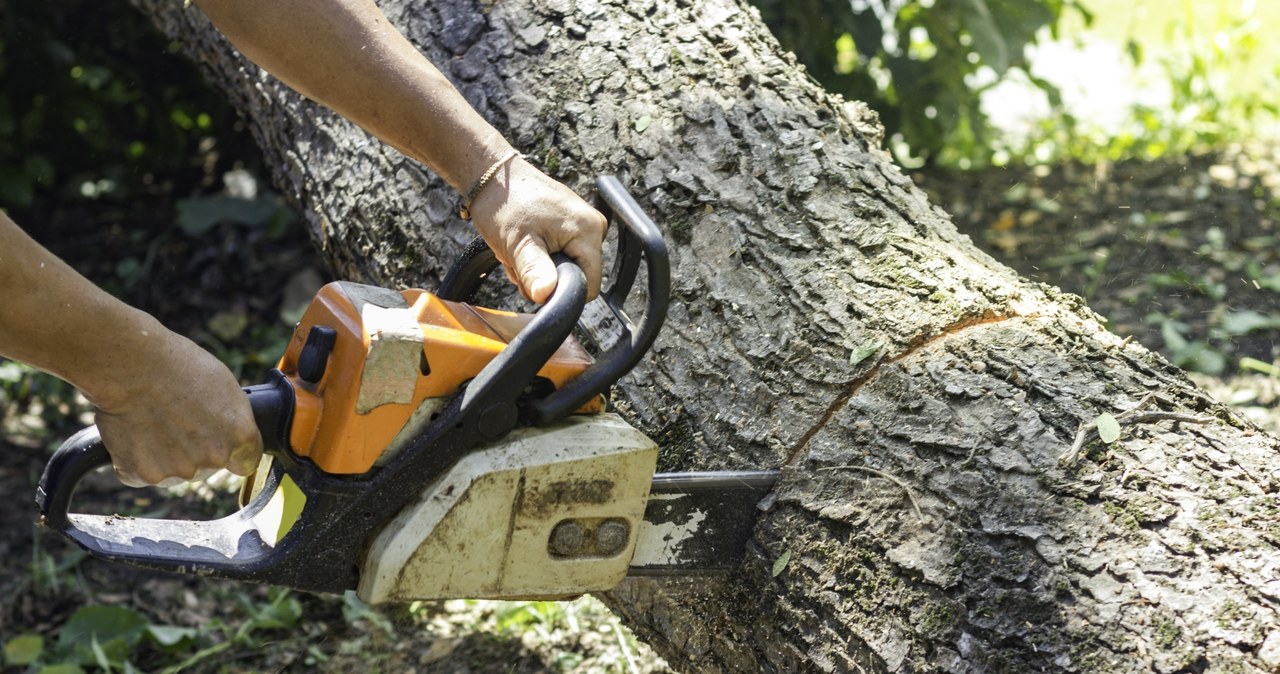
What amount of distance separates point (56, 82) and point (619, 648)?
328 cm

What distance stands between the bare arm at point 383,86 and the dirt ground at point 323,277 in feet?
4.24

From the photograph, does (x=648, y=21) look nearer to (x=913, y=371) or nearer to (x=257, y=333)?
(x=913, y=371)

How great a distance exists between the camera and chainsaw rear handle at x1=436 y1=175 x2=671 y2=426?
1710 mm

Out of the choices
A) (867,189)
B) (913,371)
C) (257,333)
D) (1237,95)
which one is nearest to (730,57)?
(867,189)

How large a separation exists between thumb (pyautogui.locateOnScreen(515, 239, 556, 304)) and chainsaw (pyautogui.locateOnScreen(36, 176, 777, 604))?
0.08ft

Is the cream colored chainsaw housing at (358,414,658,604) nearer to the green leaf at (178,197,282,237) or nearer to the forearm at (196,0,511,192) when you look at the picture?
the forearm at (196,0,511,192)

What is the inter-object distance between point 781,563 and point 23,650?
2.03 metres

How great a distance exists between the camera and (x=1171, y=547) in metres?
1.56

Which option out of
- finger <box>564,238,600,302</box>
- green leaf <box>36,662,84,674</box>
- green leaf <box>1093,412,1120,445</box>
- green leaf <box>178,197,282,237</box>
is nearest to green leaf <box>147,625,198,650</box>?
green leaf <box>36,662,84,674</box>

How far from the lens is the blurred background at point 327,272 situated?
9.16 ft

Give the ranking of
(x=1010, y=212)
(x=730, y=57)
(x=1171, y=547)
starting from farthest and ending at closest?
1. (x=1010, y=212)
2. (x=730, y=57)
3. (x=1171, y=547)

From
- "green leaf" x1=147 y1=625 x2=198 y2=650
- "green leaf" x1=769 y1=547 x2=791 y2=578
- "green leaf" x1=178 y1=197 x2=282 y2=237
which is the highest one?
"green leaf" x1=769 y1=547 x2=791 y2=578

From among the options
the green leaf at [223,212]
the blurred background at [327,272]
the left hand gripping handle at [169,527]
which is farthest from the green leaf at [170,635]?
the green leaf at [223,212]

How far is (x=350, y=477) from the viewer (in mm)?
1719
